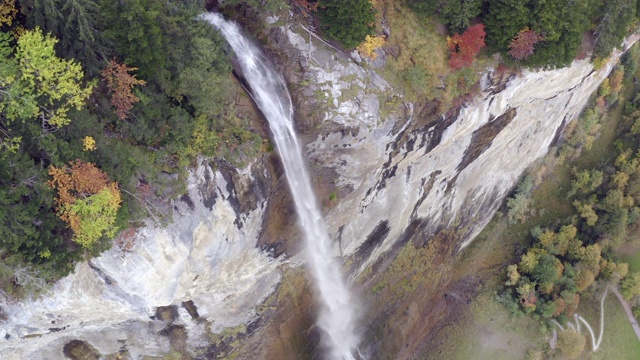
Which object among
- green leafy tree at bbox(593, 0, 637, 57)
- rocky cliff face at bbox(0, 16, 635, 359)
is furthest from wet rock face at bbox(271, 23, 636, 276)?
green leafy tree at bbox(593, 0, 637, 57)

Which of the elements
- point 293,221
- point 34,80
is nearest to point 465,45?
point 293,221

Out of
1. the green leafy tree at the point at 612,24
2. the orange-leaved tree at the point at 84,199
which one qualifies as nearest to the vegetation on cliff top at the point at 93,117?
the orange-leaved tree at the point at 84,199

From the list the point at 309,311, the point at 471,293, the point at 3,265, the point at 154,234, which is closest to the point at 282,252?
the point at 309,311

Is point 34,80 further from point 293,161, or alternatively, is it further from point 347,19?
point 347,19

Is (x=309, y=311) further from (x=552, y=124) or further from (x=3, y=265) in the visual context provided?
(x=552, y=124)

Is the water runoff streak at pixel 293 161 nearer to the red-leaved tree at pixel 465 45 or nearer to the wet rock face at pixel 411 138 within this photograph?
the wet rock face at pixel 411 138

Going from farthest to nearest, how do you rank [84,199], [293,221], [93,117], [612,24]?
[612,24] → [293,221] → [93,117] → [84,199]

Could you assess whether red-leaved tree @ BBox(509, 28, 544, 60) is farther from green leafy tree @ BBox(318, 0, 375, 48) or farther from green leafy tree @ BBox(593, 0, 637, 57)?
green leafy tree @ BBox(318, 0, 375, 48)
